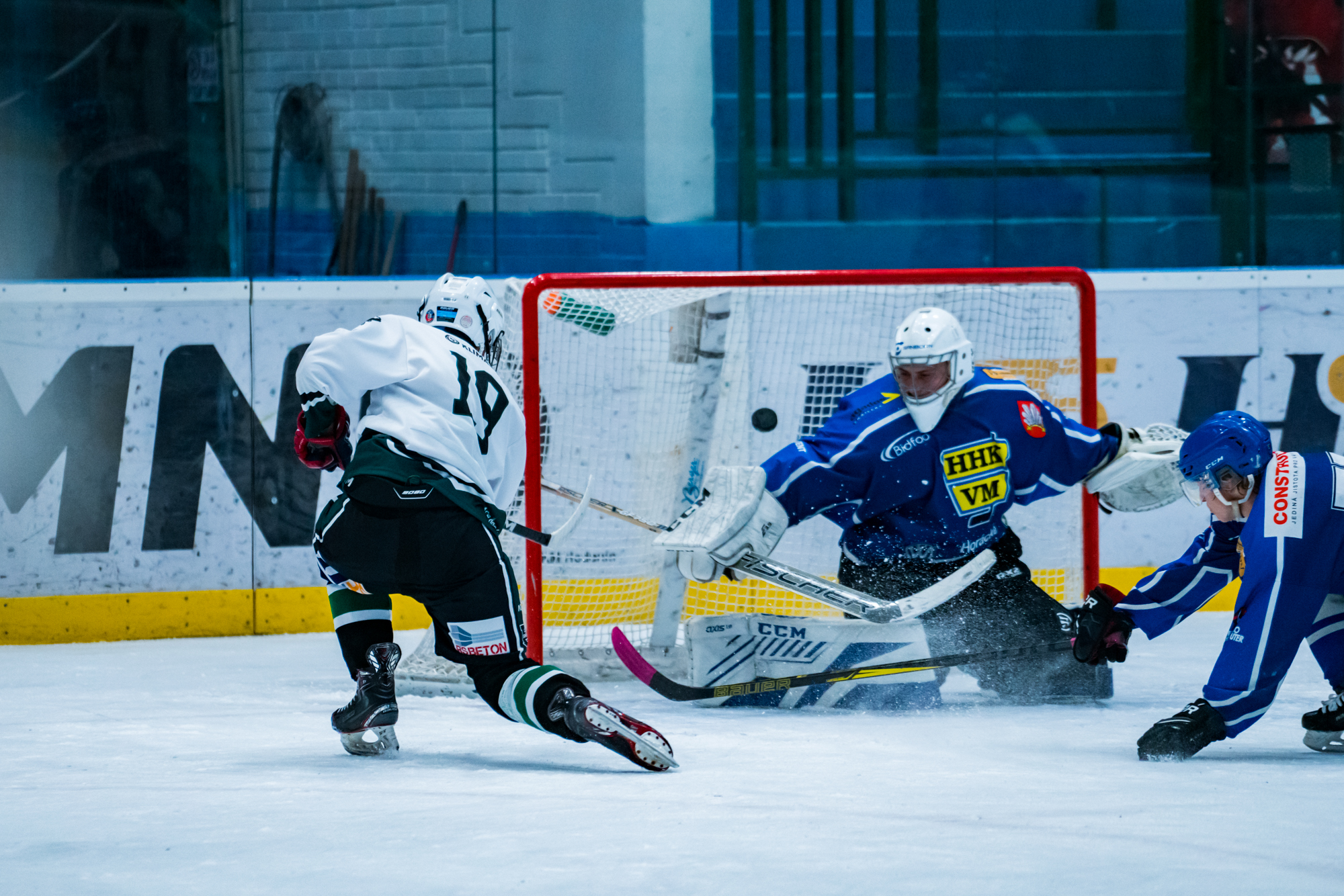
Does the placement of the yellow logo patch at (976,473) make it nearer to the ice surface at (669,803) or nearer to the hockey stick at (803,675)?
the hockey stick at (803,675)

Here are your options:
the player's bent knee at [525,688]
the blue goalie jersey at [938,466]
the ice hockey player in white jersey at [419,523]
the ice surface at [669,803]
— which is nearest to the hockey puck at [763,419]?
the blue goalie jersey at [938,466]

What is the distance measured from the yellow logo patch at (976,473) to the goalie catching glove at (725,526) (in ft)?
1.29

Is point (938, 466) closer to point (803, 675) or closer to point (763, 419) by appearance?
point (803, 675)

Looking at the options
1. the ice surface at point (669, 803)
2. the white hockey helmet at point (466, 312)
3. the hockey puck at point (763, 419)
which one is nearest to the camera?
the ice surface at point (669, 803)

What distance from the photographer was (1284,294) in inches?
185

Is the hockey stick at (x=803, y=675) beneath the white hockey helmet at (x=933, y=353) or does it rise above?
beneath

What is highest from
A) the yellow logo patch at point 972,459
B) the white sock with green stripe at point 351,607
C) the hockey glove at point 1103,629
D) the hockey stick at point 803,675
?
the yellow logo patch at point 972,459

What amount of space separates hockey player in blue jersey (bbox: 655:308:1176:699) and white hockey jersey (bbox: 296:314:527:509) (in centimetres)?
72

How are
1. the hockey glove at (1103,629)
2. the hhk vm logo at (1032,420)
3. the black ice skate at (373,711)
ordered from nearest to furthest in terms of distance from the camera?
1. the black ice skate at (373,711)
2. the hockey glove at (1103,629)
3. the hhk vm logo at (1032,420)

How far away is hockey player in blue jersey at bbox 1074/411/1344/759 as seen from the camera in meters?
2.46

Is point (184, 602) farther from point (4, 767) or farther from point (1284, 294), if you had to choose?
point (1284, 294)

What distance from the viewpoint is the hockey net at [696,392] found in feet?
12.3

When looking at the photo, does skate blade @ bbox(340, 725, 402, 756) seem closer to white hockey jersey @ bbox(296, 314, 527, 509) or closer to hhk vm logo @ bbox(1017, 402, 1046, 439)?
white hockey jersey @ bbox(296, 314, 527, 509)

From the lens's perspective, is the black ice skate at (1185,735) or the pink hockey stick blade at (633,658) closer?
the black ice skate at (1185,735)
